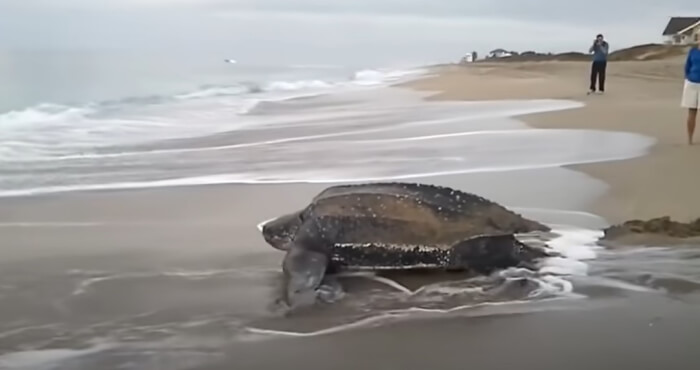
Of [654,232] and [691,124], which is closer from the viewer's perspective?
[654,232]

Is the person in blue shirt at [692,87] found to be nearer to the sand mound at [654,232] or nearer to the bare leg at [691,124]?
the bare leg at [691,124]

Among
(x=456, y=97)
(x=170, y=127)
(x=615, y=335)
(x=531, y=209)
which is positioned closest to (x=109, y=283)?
(x=615, y=335)

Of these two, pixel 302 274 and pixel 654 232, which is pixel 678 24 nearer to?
pixel 654 232

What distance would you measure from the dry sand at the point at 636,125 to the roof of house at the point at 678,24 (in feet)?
37.2

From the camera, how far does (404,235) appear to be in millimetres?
3484

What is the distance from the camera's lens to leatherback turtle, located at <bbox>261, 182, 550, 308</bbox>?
3451 millimetres

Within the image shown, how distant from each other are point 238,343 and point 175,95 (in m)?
18.0

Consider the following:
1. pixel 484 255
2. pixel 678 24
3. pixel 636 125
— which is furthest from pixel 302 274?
pixel 678 24

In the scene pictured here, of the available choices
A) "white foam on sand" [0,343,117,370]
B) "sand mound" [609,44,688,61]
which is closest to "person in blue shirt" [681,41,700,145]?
"white foam on sand" [0,343,117,370]

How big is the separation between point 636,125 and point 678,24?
2751cm

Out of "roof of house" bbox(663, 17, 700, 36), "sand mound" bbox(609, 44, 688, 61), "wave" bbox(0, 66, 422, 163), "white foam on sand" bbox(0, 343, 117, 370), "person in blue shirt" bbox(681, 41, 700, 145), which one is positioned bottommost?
"wave" bbox(0, 66, 422, 163)

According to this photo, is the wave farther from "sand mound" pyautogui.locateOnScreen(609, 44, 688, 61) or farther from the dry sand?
"sand mound" pyautogui.locateOnScreen(609, 44, 688, 61)

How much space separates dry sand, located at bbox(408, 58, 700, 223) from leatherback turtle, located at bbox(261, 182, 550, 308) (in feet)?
4.42

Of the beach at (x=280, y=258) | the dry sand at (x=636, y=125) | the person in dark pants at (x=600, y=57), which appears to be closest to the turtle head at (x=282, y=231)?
the beach at (x=280, y=258)
